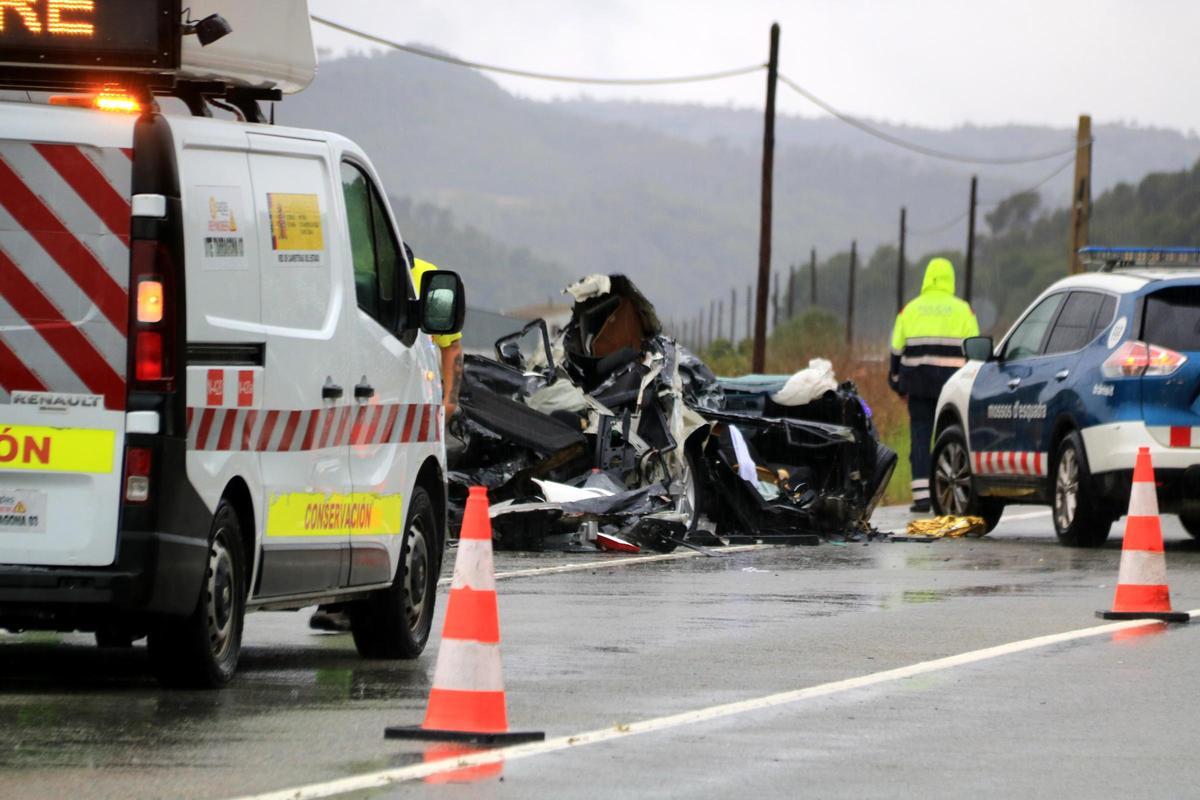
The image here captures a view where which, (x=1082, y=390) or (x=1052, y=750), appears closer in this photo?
(x=1052, y=750)

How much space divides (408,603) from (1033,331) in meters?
9.26

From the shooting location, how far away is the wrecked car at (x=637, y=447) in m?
17.0

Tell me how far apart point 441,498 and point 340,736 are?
3272mm

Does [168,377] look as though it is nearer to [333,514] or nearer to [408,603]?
[333,514]

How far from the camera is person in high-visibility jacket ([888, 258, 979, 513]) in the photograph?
Result: 21.8 metres

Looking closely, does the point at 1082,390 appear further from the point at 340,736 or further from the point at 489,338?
the point at 489,338

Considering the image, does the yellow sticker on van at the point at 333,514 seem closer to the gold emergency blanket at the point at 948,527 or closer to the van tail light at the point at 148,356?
the van tail light at the point at 148,356

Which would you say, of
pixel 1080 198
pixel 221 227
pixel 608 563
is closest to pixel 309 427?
pixel 221 227

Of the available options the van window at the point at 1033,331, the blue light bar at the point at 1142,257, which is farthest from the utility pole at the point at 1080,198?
the blue light bar at the point at 1142,257

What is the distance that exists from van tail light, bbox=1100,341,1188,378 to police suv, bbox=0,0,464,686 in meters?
7.98

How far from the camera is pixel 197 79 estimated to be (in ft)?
31.8

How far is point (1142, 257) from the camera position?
18.1 meters

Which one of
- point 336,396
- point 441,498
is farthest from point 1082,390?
point 336,396

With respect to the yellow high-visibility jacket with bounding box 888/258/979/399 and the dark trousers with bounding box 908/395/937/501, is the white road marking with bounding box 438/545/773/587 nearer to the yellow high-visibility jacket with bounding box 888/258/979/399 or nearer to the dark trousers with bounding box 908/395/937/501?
the yellow high-visibility jacket with bounding box 888/258/979/399
